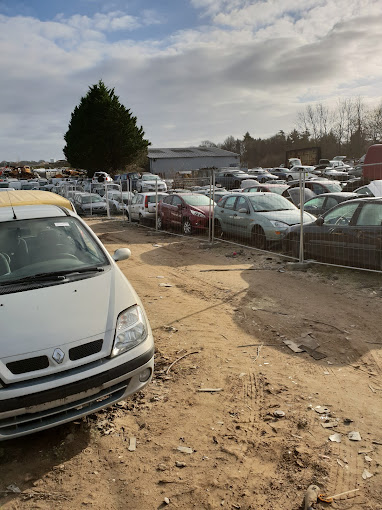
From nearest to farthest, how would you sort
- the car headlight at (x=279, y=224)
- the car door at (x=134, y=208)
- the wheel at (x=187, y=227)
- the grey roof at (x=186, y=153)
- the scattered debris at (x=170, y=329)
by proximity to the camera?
the scattered debris at (x=170, y=329), the car headlight at (x=279, y=224), the wheel at (x=187, y=227), the car door at (x=134, y=208), the grey roof at (x=186, y=153)

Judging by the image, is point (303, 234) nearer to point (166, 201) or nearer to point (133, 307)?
point (133, 307)

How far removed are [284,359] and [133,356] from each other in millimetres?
2123

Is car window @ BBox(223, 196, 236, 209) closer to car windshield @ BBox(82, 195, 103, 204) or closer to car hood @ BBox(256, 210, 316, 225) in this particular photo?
car hood @ BBox(256, 210, 316, 225)

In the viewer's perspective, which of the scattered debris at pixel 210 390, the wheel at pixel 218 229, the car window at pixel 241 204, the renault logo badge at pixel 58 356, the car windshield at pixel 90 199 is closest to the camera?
the renault logo badge at pixel 58 356

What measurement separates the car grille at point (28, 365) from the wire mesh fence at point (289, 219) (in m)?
6.63

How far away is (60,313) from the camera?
10.8 feet

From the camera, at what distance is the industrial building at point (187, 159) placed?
6506cm

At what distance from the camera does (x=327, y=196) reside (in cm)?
1184

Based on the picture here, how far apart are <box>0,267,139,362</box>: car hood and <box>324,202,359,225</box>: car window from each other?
5.97m

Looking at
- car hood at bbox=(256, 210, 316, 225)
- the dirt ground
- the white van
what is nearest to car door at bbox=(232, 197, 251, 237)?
car hood at bbox=(256, 210, 316, 225)

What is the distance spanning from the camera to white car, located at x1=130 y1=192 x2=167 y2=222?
1714 centimetres

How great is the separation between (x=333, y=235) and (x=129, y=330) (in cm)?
624

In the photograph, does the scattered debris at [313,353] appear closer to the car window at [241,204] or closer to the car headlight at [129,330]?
the car headlight at [129,330]

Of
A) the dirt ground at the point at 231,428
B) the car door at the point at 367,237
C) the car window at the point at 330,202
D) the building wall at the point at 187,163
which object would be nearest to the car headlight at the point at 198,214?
the car window at the point at 330,202
